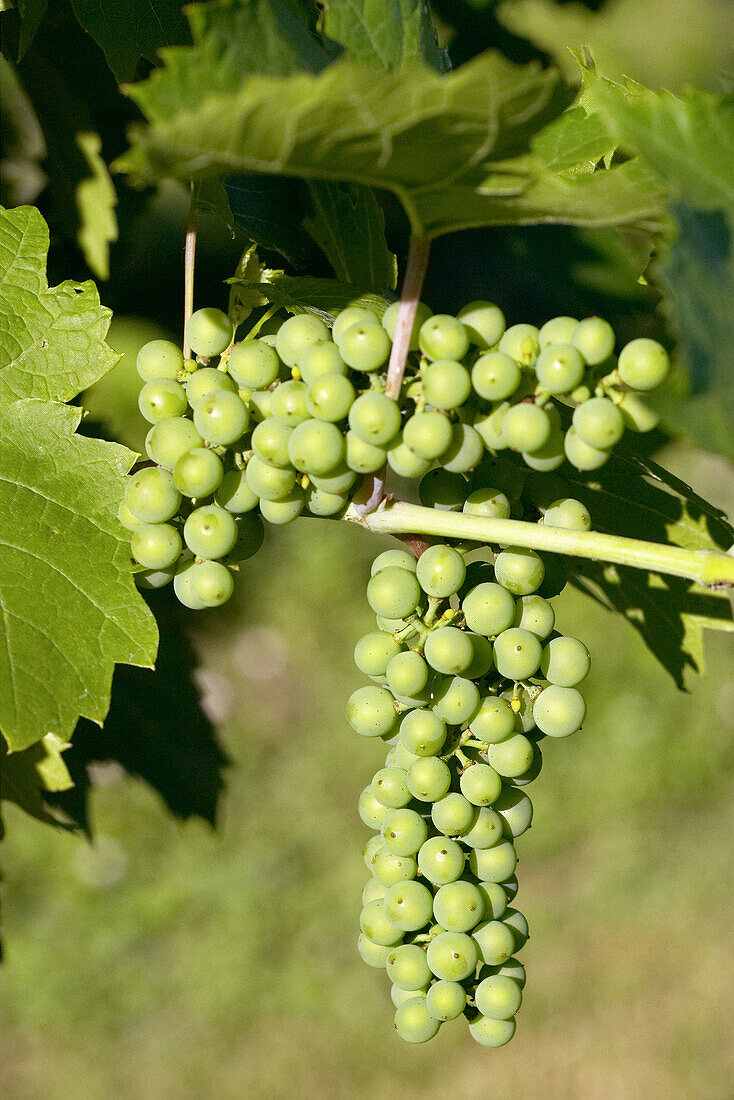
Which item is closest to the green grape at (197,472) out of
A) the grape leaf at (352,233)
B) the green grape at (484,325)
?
the green grape at (484,325)

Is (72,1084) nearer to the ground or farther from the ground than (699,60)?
nearer to the ground

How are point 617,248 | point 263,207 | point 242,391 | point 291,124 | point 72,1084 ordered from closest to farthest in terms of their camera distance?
point 291,124 < point 242,391 < point 617,248 < point 263,207 < point 72,1084

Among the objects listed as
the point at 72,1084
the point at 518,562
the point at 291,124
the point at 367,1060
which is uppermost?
the point at 291,124

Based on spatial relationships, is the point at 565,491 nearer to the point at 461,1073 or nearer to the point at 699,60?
the point at 461,1073

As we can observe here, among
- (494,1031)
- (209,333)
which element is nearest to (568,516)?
(209,333)

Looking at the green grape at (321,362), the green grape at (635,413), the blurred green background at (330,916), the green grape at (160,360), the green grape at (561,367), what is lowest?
the blurred green background at (330,916)

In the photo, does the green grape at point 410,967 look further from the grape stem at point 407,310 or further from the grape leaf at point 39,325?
the grape leaf at point 39,325

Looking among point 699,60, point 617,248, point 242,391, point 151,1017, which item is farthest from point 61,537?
point 699,60
